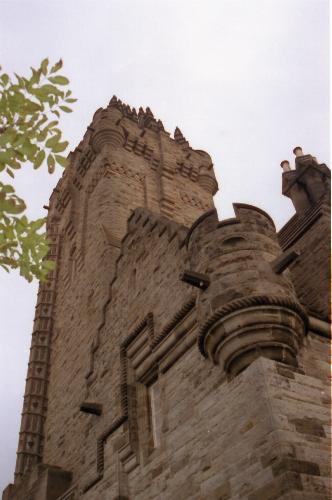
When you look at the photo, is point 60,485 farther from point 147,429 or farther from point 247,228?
point 247,228

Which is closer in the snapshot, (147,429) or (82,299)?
(147,429)

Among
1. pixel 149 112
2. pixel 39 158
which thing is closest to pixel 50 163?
pixel 39 158

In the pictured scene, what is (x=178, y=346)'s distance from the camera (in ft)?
29.7

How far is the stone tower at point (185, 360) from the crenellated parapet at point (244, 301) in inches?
0.8

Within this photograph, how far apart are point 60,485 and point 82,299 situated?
18.3 feet

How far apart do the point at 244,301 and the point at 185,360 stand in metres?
1.85

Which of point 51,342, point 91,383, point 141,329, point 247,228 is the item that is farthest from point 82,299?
point 247,228

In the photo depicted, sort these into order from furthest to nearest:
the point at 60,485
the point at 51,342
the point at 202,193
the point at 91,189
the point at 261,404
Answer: the point at 202,193
the point at 91,189
the point at 51,342
the point at 60,485
the point at 261,404

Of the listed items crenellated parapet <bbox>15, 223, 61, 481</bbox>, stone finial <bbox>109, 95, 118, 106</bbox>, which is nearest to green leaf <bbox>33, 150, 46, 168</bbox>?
crenellated parapet <bbox>15, 223, 61, 481</bbox>

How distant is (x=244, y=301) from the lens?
747 centimetres

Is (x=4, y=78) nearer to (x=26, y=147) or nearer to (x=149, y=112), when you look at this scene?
(x=26, y=147)

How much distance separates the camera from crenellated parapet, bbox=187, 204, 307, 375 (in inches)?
288

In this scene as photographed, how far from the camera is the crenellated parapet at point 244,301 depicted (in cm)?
731

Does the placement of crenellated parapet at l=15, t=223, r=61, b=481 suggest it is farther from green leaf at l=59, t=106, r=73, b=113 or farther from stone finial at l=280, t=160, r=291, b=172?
green leaf at l=59, t=106, r=73, b=113
